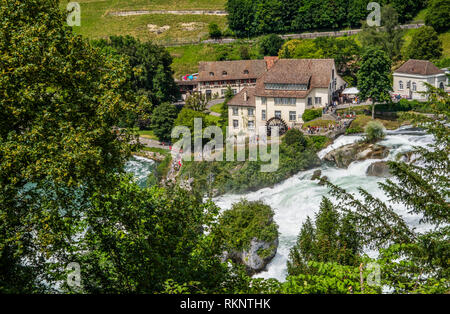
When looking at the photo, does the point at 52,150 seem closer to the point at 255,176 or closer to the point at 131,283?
the point at 131,283

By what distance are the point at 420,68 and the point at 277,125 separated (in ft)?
70.6

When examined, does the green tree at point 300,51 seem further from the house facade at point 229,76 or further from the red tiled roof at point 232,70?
the red tiled roof at point 232,70

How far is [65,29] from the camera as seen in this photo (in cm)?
1956

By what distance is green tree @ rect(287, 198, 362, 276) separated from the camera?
23.8 metres

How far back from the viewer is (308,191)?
161 feet

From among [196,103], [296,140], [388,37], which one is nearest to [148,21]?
[196,103]

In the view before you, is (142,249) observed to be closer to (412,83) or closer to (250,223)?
(250,223)

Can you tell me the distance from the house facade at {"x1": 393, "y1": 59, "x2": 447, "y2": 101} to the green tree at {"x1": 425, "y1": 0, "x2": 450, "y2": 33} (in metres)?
22.9

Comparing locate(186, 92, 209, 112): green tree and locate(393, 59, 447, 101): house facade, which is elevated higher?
locate(393, 59, 447, 101): house facade

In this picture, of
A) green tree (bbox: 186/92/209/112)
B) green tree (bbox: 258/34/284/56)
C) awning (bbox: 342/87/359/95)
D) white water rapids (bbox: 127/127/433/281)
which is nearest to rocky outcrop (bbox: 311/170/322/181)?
white water rapids (bbox: 127/127/433/281)

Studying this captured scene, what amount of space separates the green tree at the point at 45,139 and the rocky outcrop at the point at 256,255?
19985 millimetres

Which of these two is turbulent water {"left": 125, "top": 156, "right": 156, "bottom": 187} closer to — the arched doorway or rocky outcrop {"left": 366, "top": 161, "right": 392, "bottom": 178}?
the arched doorway

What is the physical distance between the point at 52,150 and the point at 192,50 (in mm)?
101527
